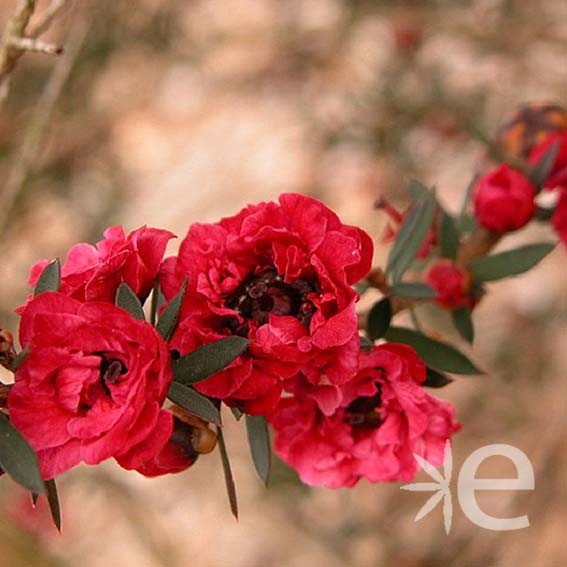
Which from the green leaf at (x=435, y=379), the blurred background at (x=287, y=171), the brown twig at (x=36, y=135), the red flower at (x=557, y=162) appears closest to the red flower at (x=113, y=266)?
the green leaf at (x=435, y=379)

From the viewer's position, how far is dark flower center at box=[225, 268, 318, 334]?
52cm

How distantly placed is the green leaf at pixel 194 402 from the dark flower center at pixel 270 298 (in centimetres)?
5

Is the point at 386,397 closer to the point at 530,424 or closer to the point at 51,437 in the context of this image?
the point at 51,437

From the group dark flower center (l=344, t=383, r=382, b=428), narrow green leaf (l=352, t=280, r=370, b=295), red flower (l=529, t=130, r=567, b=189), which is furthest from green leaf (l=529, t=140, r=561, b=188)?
dark flower center (l=344, t=383, r=382, b=428)

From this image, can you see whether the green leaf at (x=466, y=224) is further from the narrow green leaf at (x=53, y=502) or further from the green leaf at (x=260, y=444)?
the narrow green leaf at (x=53, y=502)

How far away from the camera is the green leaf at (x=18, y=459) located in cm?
42

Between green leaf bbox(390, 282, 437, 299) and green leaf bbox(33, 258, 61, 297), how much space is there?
28 cm

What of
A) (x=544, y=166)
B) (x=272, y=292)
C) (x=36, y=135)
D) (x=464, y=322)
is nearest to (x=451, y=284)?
(x=464, y=322)

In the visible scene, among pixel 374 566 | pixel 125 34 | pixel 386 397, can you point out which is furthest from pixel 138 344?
pixel 125 34

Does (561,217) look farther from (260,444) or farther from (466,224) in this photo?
(260,444)

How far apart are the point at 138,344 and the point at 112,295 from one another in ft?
0.21

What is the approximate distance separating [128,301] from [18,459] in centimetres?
11

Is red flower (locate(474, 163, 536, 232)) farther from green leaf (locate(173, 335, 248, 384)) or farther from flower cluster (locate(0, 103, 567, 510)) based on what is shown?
green leaf (locate(173, 335, 248, 384))

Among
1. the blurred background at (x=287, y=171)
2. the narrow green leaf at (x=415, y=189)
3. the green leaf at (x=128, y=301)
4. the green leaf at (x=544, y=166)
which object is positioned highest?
the green leaf at (x=544, y=166)
